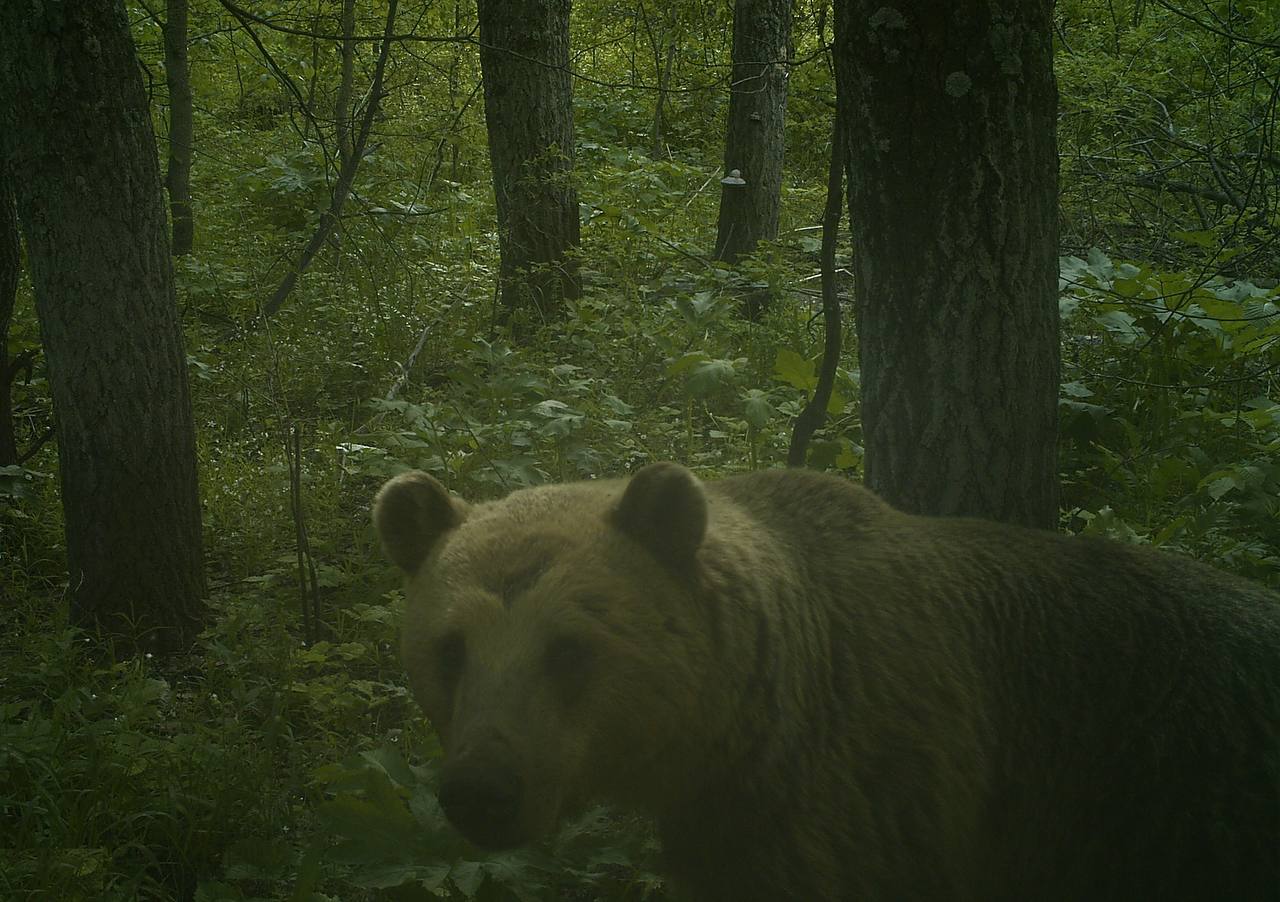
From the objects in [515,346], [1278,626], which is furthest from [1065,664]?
[515,346]

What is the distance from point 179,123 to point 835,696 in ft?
29.2

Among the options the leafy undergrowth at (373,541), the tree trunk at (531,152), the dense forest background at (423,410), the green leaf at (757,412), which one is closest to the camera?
the leafy undergrowth at (373,541)

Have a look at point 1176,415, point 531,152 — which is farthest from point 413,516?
point 531,152

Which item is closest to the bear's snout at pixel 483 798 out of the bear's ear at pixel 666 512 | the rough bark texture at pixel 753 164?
the bear's ear at pixel 666 512

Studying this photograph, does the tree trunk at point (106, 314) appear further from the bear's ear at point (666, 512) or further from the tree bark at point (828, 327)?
the bear's ear at point (666, 512)

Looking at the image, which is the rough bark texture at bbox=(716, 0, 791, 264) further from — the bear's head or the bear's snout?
the bear's snout

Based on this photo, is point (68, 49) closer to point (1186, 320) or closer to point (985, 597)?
point (985, 597)

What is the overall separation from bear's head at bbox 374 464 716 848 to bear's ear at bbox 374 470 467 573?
4.9 inches

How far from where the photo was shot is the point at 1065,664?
9.53 ft

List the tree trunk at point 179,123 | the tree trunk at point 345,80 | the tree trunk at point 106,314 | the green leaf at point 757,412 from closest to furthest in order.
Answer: the tree trunk at point 106,314
the green leaf at point 757,412
the tree trunk at point 345,80
the tree trunk at point 179,123

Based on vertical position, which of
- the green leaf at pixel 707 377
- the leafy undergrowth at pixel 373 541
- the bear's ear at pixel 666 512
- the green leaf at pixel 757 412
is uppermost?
the bear's ear at pixel 666 512

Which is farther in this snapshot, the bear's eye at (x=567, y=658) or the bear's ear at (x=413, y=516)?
the bear's ear at (x=413, y=516)

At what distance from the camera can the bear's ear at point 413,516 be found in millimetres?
2785

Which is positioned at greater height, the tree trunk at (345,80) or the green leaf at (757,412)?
the tree trunk at (345,80)
